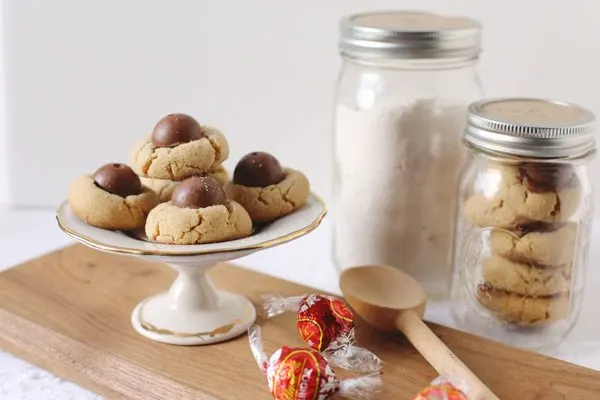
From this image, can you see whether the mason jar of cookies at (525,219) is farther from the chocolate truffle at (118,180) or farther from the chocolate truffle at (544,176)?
the chocolate truffle at (118,180)

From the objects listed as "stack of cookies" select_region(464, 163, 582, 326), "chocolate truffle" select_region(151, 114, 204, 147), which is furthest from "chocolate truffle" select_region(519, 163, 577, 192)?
"chocolate truffle" select_region(151, 114, 204, 147)

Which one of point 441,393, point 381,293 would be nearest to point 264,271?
point 381,293

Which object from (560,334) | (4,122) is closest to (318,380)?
(560,334)

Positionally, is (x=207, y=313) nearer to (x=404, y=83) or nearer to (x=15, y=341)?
(x=15, y=341)

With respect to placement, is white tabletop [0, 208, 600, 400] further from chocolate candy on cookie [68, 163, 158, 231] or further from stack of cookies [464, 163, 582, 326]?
chocolate candy on cookie [68, 163, 158, 231]

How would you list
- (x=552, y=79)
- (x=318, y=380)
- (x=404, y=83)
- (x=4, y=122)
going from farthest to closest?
(x=4, y=122)
(x=552, y=79)
(x=404, y=83)
(x=318, y=380)
